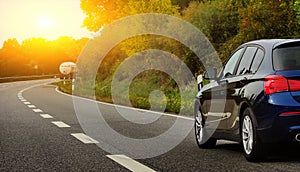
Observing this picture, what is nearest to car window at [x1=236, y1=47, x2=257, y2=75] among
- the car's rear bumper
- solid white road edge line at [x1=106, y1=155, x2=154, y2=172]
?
the car's rear bumper

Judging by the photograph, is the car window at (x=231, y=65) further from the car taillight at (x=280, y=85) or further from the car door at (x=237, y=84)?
the car taillight at (x=280, y=85)

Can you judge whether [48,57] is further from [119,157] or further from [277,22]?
[119,157]

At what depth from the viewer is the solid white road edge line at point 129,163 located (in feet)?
23.8

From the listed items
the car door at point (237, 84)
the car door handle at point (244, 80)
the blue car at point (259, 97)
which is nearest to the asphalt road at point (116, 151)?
the blue car at point (259, 97)

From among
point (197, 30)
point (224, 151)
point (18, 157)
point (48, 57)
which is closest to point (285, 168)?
point (224, 151)

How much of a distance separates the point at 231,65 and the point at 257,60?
3.64 feet

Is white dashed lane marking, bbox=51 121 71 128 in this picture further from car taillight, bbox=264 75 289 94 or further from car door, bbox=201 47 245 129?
car taillight, bbox=264 75 289 94

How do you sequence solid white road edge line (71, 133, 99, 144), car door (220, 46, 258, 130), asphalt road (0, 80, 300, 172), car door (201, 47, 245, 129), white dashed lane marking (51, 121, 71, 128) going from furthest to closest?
white dashed lane marking (51, 121, 71, 128) < solid white road edge line (71, 133, 99, 144) < car door (201, 47, 245, 129) < car door (220, 46, 258, 130) < asphalt road (0, 80, 300, 172)

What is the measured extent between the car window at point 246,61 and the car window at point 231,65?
28cm

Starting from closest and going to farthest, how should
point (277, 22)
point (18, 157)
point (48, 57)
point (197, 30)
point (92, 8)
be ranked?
point (18, 157) < point (277, 22) < point (197, 30) < point (92, 8) < point (48, 57)

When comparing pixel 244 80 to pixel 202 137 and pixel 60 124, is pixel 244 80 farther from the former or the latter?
pixel 60 124

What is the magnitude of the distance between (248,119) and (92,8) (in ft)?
176

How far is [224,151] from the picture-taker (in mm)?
9148

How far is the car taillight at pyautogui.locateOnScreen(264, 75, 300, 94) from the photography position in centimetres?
739
